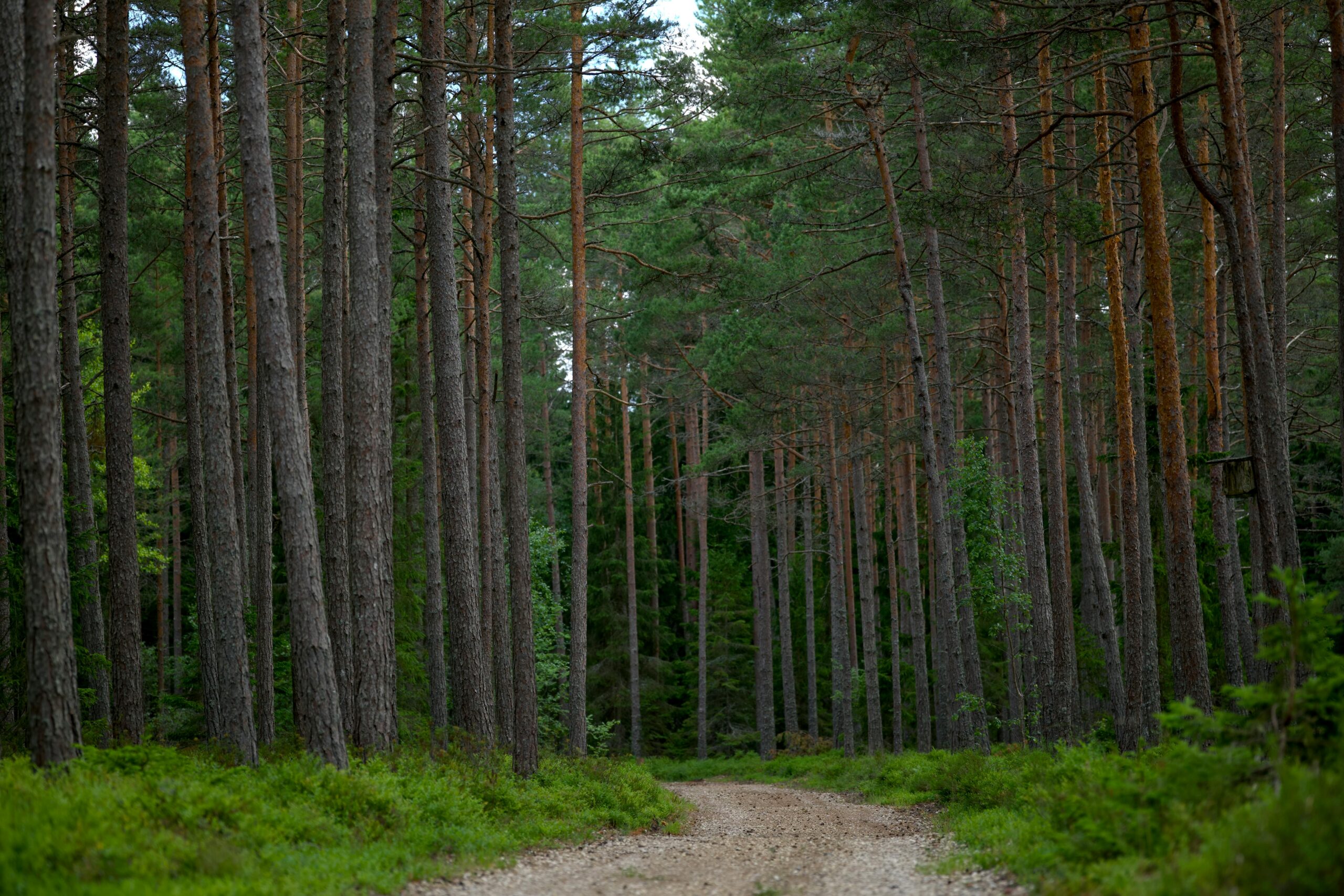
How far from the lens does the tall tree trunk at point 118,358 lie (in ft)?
39.1

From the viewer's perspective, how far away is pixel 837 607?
2628 centimetres

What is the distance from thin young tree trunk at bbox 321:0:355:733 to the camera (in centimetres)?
1128

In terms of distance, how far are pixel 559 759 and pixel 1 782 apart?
838 centimetres

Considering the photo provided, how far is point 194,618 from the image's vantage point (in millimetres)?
25438

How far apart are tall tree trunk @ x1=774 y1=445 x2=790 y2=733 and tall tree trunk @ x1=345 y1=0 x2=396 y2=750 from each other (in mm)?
17521

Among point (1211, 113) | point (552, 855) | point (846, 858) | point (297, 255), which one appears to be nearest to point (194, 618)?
point (297, 255)

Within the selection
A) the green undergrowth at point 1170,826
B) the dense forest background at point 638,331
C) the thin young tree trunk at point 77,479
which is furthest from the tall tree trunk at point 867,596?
the thin young tree trunk at point 77,479

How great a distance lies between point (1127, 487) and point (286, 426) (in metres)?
11.2

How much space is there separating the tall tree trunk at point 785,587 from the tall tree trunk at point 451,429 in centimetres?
1545

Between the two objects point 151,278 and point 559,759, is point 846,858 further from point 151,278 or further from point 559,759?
point 151,278

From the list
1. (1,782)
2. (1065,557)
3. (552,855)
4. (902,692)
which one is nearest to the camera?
(1,782)

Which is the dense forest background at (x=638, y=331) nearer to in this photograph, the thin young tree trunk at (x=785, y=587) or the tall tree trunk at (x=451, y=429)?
the tall tree trunk at (x=451, y=429)

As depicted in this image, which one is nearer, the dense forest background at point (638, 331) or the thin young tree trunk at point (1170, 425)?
the dense forest background at point (638, 331)

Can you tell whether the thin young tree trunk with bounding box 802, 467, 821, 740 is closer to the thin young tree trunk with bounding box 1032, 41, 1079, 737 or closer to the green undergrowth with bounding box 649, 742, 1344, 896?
the thin young tree trunk with bounding box 1032, 41, 1079, 737
